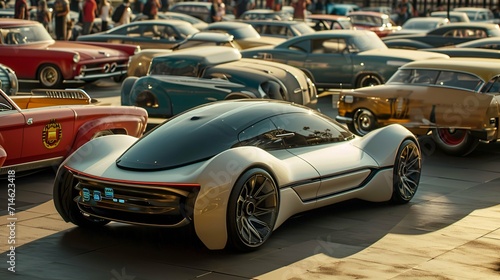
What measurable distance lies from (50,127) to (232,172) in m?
3.78

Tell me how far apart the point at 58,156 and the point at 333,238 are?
4010 millimetres

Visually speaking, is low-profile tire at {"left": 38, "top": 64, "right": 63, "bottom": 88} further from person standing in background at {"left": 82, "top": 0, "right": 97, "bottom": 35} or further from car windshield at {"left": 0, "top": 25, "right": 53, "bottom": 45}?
person standing in background at {"left": 82, "top": 0, "right": 97, "bottom": 35}

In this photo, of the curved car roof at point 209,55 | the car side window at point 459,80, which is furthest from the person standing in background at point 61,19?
the car side window at point 459,80

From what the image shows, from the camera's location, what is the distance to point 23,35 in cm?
2103

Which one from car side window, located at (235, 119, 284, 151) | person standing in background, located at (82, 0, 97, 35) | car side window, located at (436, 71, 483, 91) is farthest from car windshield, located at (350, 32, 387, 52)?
person standing in background, located at (82, 0, 97, 35)

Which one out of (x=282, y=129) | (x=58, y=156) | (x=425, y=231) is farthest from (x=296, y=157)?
(x=58, y=156)

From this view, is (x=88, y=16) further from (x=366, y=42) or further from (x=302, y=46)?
(x=366, y=42)

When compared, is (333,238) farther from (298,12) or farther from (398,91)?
(298,12)

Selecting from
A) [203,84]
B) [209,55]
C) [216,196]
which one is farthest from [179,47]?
[216,196]

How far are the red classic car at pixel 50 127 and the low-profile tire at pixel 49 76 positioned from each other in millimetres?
7928

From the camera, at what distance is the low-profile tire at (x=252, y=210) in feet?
27.3

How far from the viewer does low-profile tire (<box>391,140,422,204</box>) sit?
33.8 feet

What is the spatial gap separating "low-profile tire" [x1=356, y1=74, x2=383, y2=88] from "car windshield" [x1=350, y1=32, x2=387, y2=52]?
781 mm

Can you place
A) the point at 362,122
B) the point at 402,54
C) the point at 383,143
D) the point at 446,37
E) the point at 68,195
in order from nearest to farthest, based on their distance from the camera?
1. the point at 68,195
2. the point at 383,143
3. the point at 362,122
4. the point at 402,54
5. the point at 446,37
